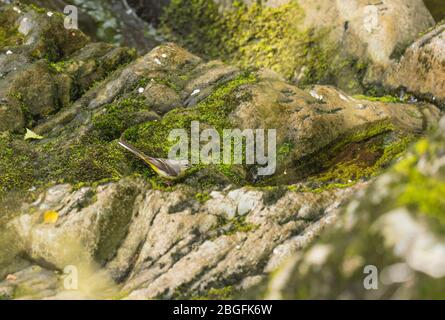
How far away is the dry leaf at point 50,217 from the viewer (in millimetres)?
6066

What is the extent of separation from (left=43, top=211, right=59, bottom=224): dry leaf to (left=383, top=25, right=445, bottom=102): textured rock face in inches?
341

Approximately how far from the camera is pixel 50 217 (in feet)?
20.0

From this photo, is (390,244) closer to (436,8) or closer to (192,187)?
(192,187)

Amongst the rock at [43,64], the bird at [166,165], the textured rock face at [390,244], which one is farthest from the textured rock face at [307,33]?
the textured rock face at [390,244]

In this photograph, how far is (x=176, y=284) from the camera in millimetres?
5262

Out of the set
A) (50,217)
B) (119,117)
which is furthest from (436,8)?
(50,217)

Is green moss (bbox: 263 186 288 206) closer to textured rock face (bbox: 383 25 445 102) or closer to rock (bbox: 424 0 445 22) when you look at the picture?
textured rock face (bbox: 383 25 445 102)

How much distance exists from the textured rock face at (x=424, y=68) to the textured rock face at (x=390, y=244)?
→ 8.44 meters

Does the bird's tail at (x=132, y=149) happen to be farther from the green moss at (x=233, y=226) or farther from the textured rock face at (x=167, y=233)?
the green moss at (x=233, y=226)

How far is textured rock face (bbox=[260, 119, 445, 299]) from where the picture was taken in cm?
330

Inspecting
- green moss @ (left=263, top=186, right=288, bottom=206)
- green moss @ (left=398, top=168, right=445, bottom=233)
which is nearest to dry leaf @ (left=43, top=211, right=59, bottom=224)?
A: green moss @ (left=263, top=186, right=288, bottom=206)

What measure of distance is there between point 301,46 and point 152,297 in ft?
34.7

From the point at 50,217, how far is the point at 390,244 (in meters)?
4.00
